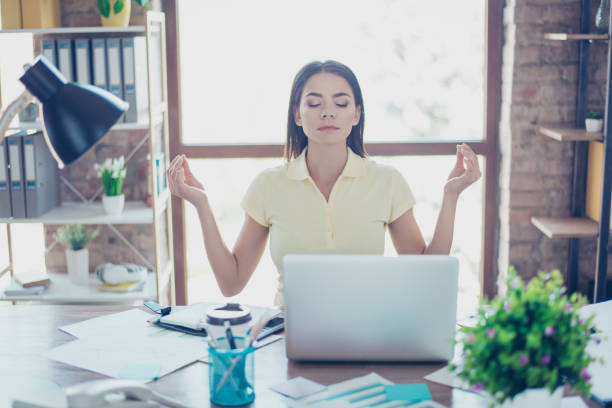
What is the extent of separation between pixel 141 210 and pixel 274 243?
1.06 m

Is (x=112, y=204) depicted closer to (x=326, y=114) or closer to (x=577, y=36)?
(x=326, y=114)

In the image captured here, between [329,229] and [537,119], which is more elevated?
[537,119]

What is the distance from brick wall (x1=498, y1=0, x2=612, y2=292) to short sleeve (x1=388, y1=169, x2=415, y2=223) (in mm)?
1078

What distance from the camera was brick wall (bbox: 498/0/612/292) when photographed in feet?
9.29

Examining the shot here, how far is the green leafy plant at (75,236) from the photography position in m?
2.84

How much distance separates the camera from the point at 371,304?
1289 millimetres

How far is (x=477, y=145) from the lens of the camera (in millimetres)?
3051

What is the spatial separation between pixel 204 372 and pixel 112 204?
1532 millimetres

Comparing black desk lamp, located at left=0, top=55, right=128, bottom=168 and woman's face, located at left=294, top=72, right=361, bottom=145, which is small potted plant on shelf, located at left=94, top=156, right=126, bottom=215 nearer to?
woman's face, located at left=294, top=72, right=361, bottom=145

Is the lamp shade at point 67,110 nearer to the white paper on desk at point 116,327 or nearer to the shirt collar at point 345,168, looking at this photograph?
the white paper on desk at point 116,327

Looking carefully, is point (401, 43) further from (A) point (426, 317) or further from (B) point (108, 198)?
(A) point (426, 317)

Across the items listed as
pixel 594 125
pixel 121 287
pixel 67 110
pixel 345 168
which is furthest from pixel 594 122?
pixel 67 110

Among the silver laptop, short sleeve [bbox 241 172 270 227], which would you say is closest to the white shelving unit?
short sleeve [bbox 241 172 270 227]

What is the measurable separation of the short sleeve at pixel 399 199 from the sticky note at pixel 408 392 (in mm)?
809
